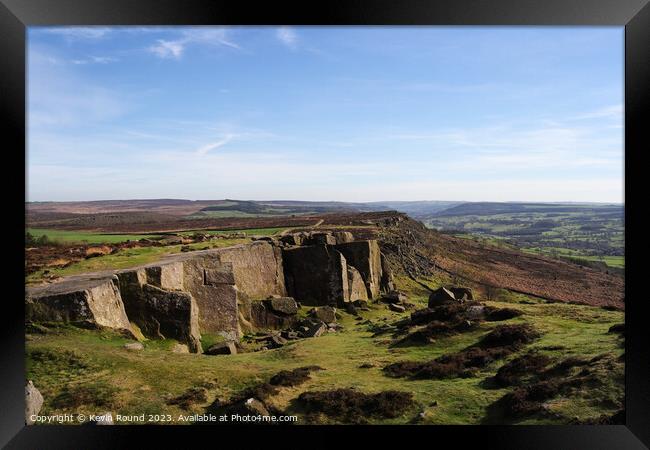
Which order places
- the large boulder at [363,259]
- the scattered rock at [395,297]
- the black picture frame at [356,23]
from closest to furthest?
the black picture frame at [356,23], the scattered rock at [395,297], the large boulder at [363,259]

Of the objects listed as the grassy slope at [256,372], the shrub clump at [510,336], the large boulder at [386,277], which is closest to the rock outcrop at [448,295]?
the grassy slope at [256,372]

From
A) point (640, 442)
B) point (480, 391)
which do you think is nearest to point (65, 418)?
point (480, 391)

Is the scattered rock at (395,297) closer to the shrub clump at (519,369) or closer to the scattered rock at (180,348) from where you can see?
the shrub clump at (519,369)

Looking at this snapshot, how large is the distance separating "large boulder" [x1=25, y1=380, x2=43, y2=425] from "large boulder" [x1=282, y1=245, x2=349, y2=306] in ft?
45.5

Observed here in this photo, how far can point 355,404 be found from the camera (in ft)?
33.9

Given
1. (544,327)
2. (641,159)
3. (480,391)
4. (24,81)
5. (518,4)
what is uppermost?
(518,4)

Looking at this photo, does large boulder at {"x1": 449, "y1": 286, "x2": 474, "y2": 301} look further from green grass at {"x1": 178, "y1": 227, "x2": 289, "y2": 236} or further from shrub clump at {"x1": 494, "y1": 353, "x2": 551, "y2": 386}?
green grass at {"x1": 178, "y1": 227, "x2": 289, "y2": 236}

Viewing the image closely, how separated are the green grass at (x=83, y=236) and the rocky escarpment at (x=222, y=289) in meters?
3.23

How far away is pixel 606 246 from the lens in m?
14.7

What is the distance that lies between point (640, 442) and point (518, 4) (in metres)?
10.3

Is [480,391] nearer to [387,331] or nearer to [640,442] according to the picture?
[640,442]

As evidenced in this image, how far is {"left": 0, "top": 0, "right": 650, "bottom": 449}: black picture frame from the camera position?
8727 millimetres

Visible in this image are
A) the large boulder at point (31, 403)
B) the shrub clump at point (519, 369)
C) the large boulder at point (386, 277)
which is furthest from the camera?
the large boulder at point (386, 277)

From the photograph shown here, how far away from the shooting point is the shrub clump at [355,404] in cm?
1008
